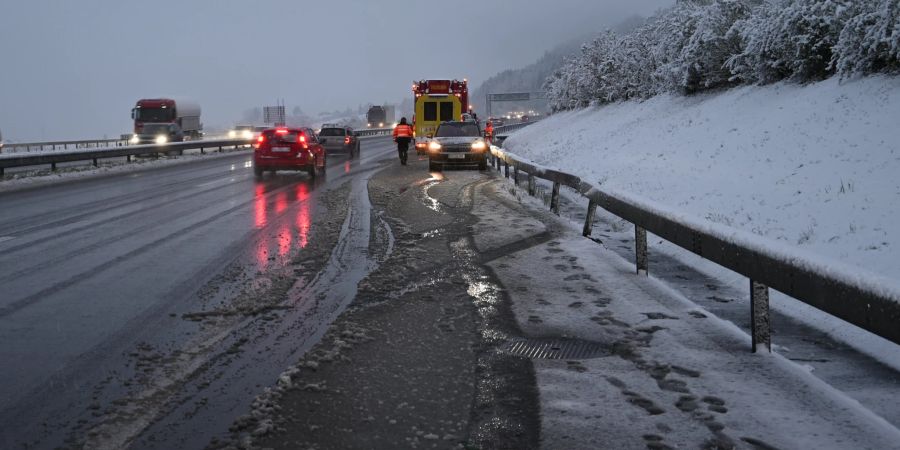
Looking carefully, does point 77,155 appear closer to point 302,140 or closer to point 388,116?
point 302,140

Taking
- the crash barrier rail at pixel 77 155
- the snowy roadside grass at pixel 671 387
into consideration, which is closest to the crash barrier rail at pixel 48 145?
the crash barrier rail at pixel 77 155

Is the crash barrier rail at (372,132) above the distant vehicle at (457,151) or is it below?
above

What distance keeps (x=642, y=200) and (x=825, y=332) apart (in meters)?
2.64

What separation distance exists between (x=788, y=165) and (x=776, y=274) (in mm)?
11749

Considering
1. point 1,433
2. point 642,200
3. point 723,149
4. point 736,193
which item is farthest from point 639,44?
point 1,433

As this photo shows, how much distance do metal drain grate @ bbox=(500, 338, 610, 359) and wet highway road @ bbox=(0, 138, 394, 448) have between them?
4.91 feet

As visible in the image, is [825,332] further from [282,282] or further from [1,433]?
[1,433]

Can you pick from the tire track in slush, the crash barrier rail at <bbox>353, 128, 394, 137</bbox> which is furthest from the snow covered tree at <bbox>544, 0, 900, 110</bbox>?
the crash barrier rail at <bbox>353, 128, 394, 137</bbox>

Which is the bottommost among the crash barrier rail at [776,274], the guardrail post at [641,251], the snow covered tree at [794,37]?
the guardrail post at [641,251]

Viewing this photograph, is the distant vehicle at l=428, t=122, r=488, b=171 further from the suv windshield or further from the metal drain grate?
the metal drain grate

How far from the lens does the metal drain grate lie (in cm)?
503

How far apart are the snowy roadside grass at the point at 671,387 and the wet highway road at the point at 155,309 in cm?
182

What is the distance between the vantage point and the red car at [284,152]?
22.3 metres

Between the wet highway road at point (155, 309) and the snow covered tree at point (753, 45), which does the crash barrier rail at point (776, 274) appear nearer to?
the wet highway road at point (155, 309)
